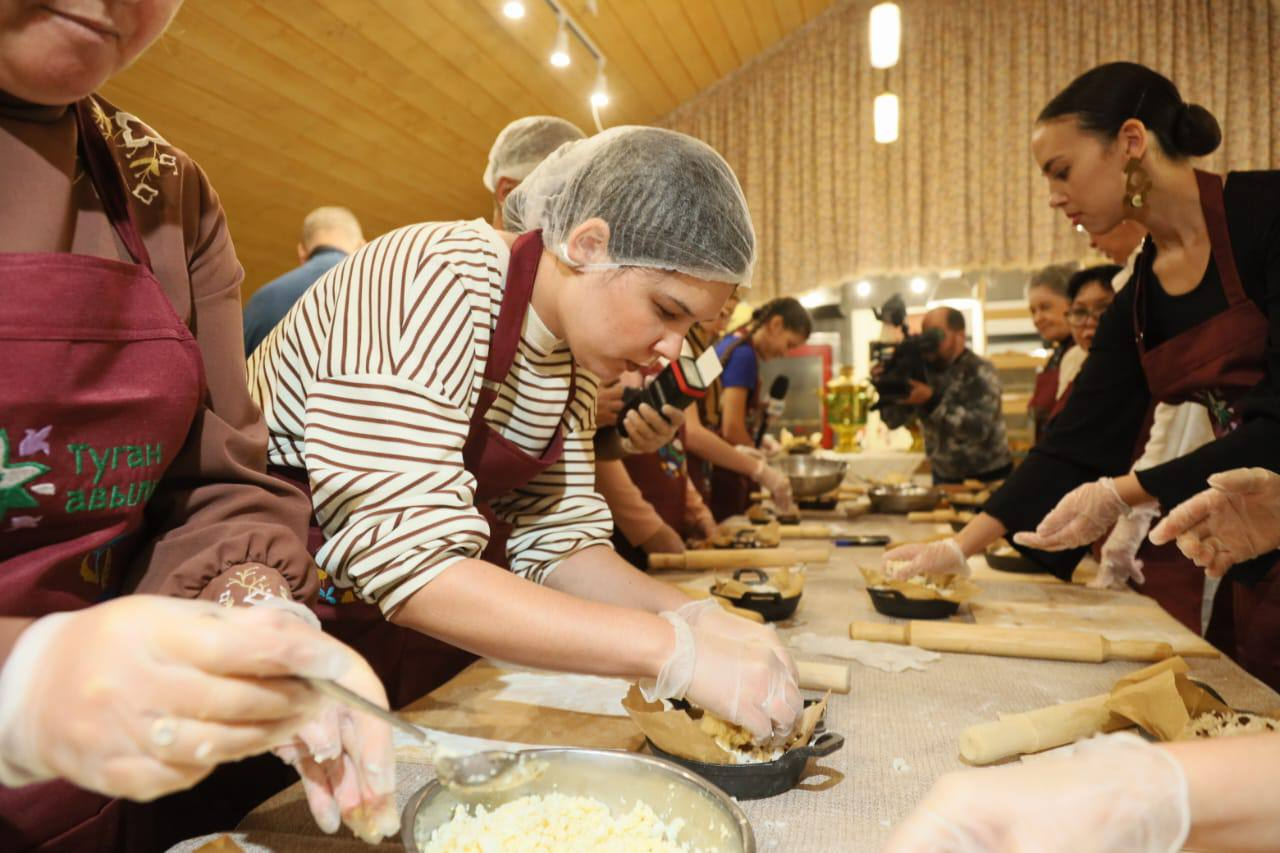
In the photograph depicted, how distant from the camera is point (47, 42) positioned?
714 millimetres

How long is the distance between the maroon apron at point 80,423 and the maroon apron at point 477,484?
0.35 m

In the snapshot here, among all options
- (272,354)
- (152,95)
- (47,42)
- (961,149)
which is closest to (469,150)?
(152,95)

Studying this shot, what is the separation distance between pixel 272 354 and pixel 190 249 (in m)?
0.30

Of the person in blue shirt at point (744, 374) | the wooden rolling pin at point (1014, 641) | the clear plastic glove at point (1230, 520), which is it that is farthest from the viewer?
the person in blue shirt at point (744, 374)

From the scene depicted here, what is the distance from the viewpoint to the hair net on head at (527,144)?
2.07m

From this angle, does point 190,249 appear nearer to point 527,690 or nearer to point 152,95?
point 527,690

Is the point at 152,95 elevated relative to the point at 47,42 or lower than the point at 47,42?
elevated

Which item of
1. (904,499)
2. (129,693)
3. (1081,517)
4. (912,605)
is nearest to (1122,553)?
(1081,517)

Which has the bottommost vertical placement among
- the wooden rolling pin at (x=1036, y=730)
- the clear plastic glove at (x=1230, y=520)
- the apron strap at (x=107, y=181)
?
the wooden rolling pin at (x=1036, y=730)

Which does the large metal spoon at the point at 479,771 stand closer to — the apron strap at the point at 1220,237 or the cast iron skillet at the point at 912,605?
the cast iron skillet at the point at 912,605

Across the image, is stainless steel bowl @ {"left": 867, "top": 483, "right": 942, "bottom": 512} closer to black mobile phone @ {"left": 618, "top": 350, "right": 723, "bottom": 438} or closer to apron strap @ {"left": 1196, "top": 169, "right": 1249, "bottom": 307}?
black mobile phone @ {"left": 618, "top": 350, "right": 723, "bottom": 438}

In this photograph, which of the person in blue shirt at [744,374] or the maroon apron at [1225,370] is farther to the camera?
the person in blue shirt at [744,374]

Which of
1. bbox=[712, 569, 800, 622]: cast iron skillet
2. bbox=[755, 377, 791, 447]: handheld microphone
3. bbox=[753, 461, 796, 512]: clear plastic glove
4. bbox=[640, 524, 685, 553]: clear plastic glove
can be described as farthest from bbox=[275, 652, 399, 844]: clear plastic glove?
bbox=[755, 377, 791, 447]: handheld microphone

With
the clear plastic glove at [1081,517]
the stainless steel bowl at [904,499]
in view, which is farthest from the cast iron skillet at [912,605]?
the stainless steel bowl at [904,499]
